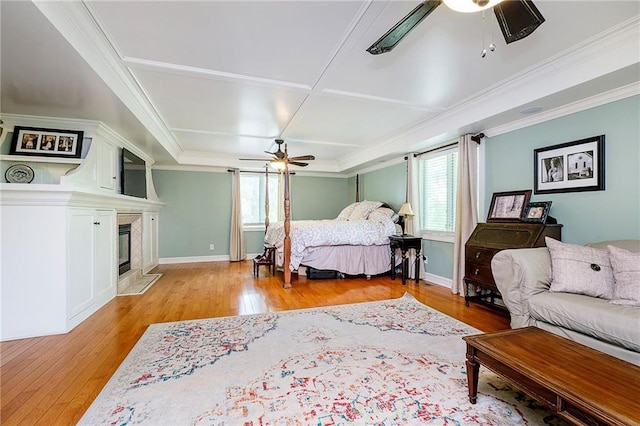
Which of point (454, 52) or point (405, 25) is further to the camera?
point (454, 52)

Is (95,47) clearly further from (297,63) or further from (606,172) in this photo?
(606,172)

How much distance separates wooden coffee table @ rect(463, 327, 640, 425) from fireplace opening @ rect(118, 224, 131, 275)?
4.63m

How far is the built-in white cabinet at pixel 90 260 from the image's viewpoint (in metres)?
2.80

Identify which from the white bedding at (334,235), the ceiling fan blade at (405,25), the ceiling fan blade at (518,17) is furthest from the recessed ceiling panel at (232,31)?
the white bedding at (334,235)

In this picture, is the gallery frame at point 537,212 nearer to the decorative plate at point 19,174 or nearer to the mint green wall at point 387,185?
the mint green wall at point 387,185

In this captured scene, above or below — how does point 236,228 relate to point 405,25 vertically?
below

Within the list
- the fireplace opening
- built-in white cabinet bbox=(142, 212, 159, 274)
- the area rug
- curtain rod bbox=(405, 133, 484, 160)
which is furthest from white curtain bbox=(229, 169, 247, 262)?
curtain rod bbox=(405, 133, 484, 160)

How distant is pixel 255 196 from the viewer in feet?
23.6

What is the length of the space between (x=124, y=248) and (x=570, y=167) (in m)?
5.84

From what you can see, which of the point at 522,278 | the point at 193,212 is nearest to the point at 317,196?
the point at 193,212

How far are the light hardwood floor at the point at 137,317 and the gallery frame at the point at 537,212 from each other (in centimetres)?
106

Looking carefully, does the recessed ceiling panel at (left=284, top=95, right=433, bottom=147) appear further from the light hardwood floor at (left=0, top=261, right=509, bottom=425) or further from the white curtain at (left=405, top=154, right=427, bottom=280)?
the light hardwood floor at (left=0, top=261, right=509, bottom=425)

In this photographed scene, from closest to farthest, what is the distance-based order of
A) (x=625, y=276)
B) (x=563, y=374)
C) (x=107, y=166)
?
(x=563, y=374)
(x=625, y=276)
(x=107, y=166)

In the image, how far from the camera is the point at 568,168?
2.81 m
